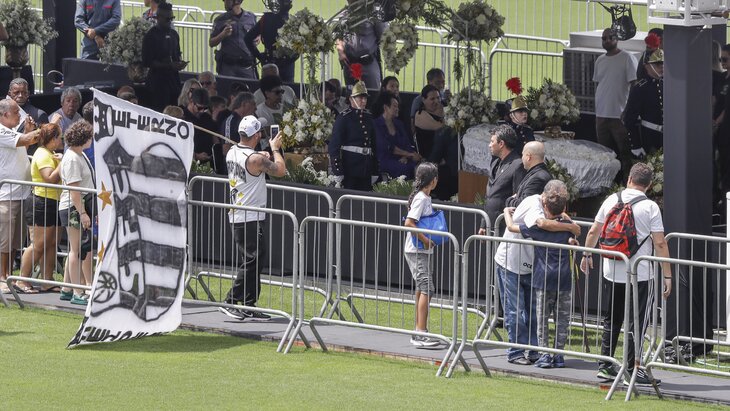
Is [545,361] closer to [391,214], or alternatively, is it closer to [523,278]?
[523,278]

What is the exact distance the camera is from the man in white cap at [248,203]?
12930mm

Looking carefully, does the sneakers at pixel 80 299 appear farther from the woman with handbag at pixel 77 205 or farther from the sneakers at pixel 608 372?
the sneakers at pixel 608 372

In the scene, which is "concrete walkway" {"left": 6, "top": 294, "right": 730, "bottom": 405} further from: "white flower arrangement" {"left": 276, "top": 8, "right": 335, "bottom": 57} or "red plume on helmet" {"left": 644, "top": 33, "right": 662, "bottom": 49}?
"red plume on helmet" {"left": 644, "top": 33, "right": 662, "bottom": 49}

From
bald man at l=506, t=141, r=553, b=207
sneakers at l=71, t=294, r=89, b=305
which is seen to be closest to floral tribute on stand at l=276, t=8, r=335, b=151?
sneakers at l=71, t=294, r=89, b=305

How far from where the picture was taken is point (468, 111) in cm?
1684

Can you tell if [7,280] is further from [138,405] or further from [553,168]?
[553,168]

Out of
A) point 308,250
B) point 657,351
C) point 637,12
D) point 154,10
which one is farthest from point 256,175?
point 637,12

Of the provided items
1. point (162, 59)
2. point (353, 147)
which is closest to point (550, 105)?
point (353, 147)

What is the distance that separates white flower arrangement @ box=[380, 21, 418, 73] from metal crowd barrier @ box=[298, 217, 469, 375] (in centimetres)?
266

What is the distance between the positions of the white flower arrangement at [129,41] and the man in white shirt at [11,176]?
7.82 metres

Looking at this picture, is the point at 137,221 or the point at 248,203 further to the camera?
the point at 248,203

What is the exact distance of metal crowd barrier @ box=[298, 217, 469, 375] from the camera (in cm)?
1230

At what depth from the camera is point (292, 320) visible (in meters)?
12.3

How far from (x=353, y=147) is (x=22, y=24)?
23.3 ft
